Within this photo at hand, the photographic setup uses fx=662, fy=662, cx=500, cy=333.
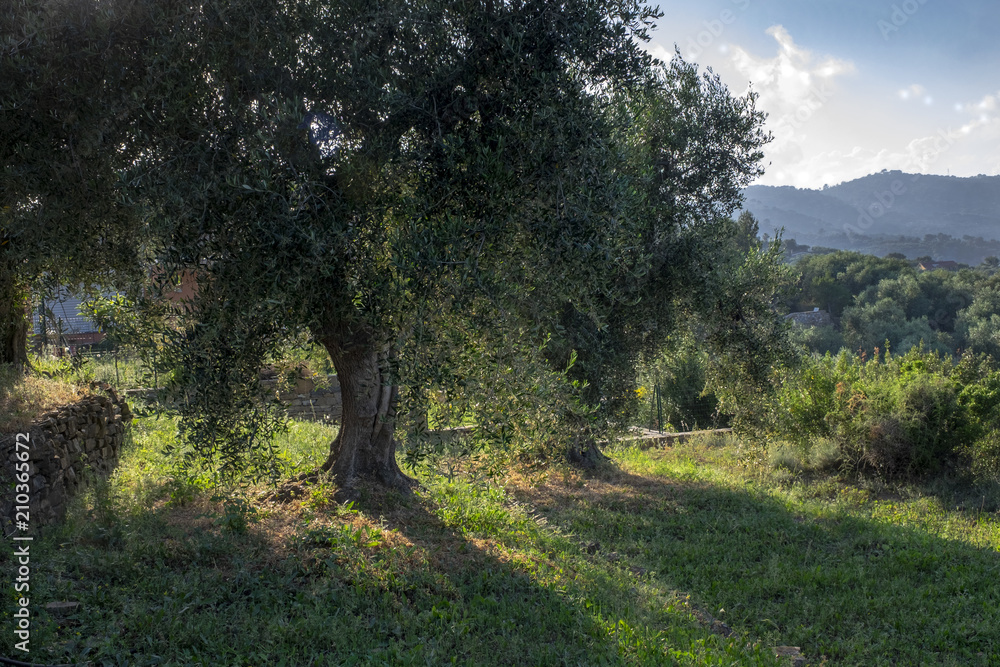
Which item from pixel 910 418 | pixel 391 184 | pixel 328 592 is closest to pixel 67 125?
pixel 391 184

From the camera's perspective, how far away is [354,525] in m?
7.43

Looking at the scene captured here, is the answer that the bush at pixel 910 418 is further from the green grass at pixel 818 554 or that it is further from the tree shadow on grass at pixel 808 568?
the tree shadow on grass at pixel 808 568

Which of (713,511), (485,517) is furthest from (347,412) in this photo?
(713,511)

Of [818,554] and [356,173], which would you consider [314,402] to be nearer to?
[818,554]

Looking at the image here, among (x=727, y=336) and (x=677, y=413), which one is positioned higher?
(x=727, y=336)

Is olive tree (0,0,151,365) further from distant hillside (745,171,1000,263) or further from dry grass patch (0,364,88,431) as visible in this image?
distant hillside (745,171,1000,263)

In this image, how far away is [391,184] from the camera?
595cm

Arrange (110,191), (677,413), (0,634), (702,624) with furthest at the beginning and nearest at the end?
(677,413), (702,624), (110,191), (0,634)

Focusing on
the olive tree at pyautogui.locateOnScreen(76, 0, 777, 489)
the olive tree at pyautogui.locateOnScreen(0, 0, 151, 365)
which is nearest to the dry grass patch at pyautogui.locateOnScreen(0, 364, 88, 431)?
the olive tree at pyautogui.locateOnScreen(0, 0, 151, 365)

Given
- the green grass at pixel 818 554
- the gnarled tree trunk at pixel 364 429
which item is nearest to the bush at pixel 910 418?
the green grass at pixel 818 554

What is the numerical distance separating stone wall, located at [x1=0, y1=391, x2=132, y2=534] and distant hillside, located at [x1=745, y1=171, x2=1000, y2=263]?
12067cm

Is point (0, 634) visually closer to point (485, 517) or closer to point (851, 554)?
point (485, 517)

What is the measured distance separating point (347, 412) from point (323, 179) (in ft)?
12.4

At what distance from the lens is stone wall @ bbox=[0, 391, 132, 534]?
21.3 feet
